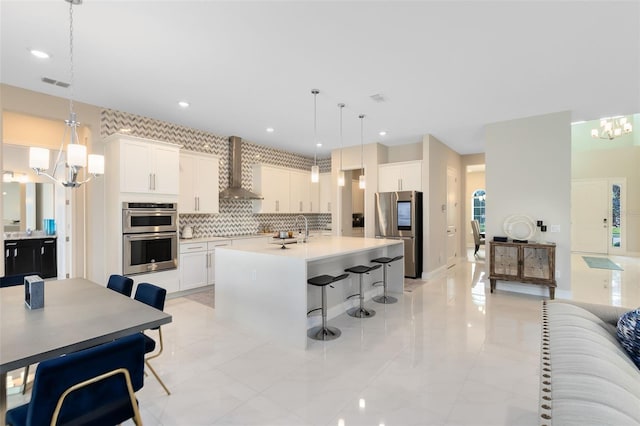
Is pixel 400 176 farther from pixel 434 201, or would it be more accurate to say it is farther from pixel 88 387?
pixel 88 387

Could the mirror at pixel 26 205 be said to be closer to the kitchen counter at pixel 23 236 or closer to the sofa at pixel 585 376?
the kitchen counter at pixel 23 236

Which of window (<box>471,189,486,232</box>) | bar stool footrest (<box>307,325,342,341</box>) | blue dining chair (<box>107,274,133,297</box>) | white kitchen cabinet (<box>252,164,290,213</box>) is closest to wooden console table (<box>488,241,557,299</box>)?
bar stool footrest (<box>307,325,342,341</box>)

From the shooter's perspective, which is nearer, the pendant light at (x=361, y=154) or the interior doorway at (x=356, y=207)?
the pendant light at (x=361, y=154)

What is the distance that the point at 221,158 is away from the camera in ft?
20.1

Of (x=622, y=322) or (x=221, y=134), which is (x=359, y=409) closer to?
(x=622, y=322)

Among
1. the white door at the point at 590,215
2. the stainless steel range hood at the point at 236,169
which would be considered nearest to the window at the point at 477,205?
the white door at the point at 590,215

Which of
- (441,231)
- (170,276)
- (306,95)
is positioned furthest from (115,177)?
(441,231)

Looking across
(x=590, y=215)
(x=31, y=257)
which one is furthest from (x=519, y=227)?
(x=31, y=257)

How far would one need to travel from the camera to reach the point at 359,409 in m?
2.11

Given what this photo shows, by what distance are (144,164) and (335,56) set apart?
327 centimetres

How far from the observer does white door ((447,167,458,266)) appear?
7.33 meters

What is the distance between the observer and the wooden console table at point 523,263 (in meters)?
4.59

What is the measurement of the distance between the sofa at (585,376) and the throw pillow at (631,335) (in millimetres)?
33

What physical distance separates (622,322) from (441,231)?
5.16 meters
